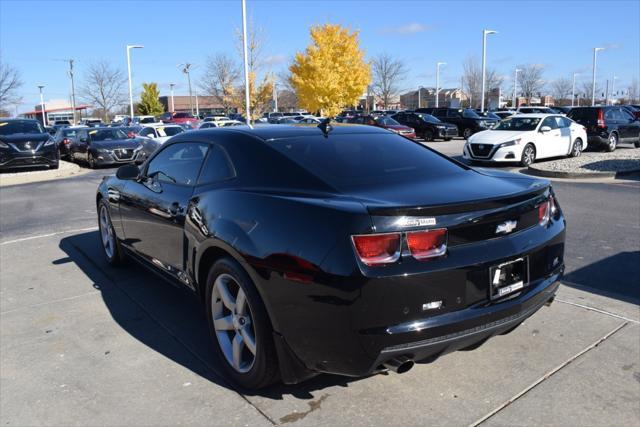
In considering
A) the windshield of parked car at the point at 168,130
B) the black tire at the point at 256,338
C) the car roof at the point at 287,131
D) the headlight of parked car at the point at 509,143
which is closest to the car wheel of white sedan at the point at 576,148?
the headlight of parked car at the point at 509,143

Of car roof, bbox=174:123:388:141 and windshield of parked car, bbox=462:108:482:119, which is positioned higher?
windshield of parked car, bbox=462:108:482:119

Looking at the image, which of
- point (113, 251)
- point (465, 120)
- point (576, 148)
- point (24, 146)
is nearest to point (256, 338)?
point (113, 251)

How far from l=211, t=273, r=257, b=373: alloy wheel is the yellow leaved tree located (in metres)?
34.3

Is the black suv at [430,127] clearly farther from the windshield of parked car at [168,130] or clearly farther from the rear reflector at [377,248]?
the rear reflector at [377,248]

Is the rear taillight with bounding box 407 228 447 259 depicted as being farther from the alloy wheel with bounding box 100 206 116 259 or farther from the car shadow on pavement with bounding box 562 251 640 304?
the alloy wheel with bounding box 100 206 116 259

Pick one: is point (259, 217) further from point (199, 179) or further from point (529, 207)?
point (529, 207)

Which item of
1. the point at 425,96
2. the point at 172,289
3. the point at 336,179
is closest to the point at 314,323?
the point at 336,179

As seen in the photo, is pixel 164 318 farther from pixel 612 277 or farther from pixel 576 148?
pixel 576 148

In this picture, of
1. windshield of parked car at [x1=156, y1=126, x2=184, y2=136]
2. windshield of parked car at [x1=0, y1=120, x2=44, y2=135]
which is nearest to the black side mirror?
windshield of parked car at [x1=0, y1=120, x2=44, y2=135]

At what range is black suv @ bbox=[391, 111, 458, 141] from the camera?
27.6 m

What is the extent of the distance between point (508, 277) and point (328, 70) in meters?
35.1

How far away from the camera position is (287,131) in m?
3.97

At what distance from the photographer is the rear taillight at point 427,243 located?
8.57 ft

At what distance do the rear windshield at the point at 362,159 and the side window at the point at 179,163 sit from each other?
73 cm
